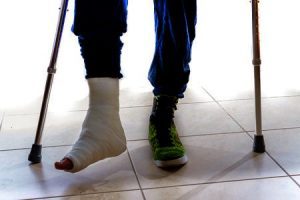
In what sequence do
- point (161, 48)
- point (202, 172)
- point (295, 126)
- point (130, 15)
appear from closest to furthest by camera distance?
point (202, 172)
point (161, 48)
point (295, 126)
point (130, 15)

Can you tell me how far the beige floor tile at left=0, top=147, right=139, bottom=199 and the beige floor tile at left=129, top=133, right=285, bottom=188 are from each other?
46 mm

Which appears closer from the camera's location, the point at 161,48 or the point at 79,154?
the point at 79,154

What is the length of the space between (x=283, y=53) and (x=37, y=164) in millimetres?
1367

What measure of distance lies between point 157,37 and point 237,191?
492 mm

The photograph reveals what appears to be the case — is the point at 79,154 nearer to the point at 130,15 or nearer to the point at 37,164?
the point at 37,164

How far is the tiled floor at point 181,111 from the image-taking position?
1271 millimetres

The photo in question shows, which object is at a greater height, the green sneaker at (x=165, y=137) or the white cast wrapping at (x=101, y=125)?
the white cast wrapping at (x=101, y=125)

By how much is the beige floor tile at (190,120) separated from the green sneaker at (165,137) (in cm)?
10

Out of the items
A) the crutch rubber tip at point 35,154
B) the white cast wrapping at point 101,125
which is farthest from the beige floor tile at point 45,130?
the white cast wrapping at point 101,125

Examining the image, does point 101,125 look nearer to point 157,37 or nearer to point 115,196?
point 115,196

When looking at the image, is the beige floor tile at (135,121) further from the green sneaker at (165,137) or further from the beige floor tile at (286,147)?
the beige floor tile at (286,147)

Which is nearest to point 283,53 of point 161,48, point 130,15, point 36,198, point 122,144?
point 130,15

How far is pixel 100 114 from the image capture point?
1.31 metres

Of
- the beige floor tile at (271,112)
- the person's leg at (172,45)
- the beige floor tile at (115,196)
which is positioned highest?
the person's leg at (172,45)
